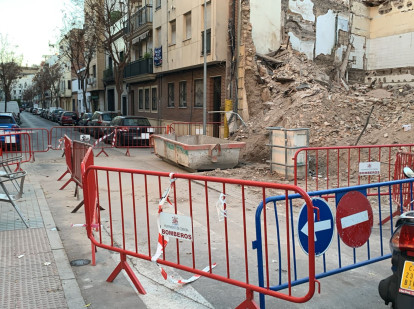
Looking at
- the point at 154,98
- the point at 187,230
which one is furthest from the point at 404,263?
the point at 154,98

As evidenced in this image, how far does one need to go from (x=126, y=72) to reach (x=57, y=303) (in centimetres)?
3130

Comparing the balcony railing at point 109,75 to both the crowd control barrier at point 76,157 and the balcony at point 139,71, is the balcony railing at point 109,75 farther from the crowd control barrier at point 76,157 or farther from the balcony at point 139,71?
the crowd control barrier at point 76,157

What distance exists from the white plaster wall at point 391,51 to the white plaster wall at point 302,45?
4.10 meters

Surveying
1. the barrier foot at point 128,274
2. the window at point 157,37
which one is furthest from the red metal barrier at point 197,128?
the barrier foot at point 128,274

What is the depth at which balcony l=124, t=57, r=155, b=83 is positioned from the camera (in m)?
28.3

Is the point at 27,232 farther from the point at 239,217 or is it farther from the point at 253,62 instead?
the point at 253,62

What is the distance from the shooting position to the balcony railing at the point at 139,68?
28.3 m

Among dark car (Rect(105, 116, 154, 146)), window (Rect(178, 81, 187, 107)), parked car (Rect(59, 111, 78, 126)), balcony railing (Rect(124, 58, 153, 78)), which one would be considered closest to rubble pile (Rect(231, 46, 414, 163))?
dark car (Rect(105, 116, 154, 146))

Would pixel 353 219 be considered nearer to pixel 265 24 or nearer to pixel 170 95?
pixel 265 24

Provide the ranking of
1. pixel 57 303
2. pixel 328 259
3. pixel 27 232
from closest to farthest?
pixel 57 303 < pixel 328 259 < pixel 27 232

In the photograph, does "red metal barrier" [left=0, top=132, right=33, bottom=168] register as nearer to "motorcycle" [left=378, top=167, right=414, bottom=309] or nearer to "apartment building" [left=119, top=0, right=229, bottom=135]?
"motorcycle" [left=378, top=167, right=414, bottom=309]

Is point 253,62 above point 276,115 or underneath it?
above

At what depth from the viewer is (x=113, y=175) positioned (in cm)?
1130

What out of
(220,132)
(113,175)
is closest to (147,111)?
(220,132)
